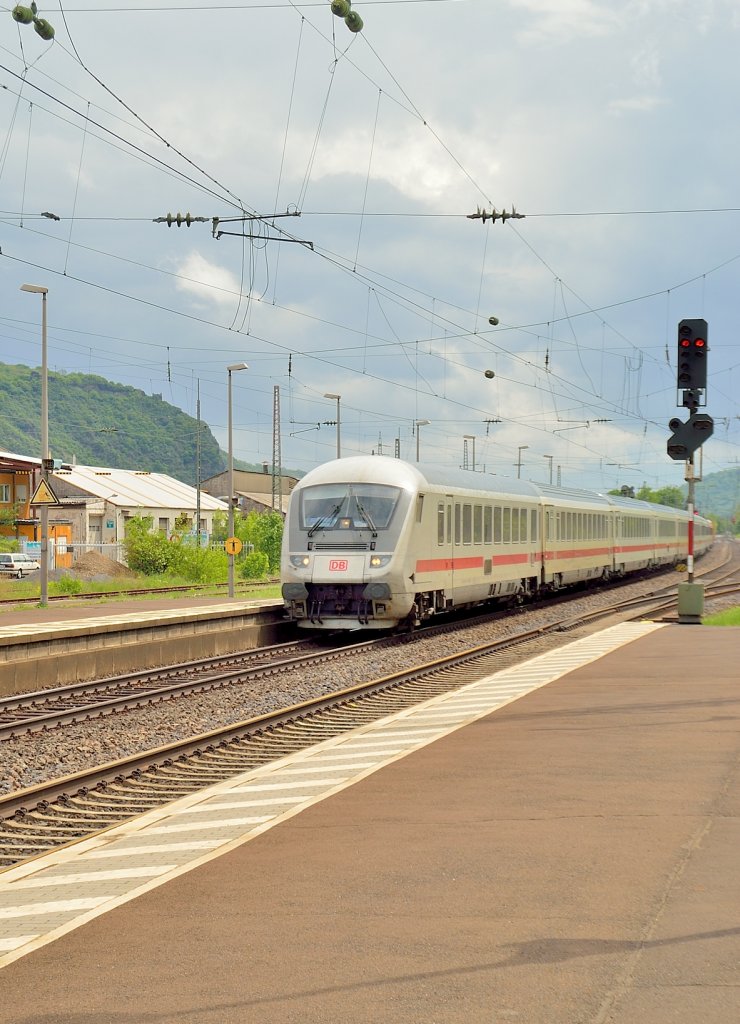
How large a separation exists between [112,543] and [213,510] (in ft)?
42.1

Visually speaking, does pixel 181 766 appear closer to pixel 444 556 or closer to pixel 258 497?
pixel 444 556

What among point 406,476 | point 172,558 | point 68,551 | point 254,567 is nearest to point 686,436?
point 406,476

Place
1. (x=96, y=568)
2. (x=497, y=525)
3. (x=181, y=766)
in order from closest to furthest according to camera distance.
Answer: (x=181, y=766)
(x=497, y=525)
(x=96, y=568)

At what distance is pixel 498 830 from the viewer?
8.02 m

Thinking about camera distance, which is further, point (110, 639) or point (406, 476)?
point (406, 476)

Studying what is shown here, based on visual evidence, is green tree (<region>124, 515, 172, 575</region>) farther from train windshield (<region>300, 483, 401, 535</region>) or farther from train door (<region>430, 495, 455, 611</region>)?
train windshield (<region>300, 483, 401, 535</region>)

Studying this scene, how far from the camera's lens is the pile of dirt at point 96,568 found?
5341 centimetres

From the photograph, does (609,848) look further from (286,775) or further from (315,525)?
(315,525)

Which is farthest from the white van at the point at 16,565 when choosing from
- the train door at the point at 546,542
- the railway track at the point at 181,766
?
the railway track at the point at 181,766

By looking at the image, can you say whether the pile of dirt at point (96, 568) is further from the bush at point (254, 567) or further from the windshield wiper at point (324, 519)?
the windshield wiper at point (324, 519)

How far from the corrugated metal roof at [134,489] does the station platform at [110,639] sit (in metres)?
40.6

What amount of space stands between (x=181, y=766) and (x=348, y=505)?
1203cm

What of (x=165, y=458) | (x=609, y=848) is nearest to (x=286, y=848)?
(x=609, y=848)

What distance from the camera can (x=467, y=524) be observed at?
90.6 feet
